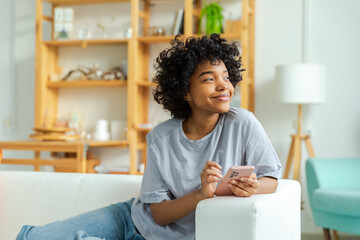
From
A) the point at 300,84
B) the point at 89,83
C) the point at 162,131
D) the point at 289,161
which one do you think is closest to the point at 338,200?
the point at 289,161

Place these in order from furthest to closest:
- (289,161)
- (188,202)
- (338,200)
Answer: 1. (289,161)
2. (338,200)
3. (188,202)

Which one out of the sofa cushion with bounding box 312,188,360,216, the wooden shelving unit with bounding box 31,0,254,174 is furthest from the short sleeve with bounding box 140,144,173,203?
the wooden shelving unit with bounding box 31,0,254,174

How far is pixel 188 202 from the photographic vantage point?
1.57m

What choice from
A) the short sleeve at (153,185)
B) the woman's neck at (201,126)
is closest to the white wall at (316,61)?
the woman's neck at (201,126)

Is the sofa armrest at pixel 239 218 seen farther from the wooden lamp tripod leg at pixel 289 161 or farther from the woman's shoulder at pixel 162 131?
the wooden lamp tripod leg at pixel 289 161

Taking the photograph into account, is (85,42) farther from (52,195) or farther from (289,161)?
(52,195)

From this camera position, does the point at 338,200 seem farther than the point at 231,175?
Yes

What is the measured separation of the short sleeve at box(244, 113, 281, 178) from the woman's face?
0.42 feet

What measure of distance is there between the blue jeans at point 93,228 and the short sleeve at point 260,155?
48 centimetres

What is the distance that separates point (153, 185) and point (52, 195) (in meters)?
0.65

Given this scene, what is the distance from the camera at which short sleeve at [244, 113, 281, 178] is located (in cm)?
163

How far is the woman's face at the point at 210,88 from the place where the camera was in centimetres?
166

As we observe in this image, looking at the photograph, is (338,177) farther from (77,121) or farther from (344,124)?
(77,121)

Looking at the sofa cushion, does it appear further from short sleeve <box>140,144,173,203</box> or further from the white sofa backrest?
short sleeve <box>140,144,173,203</box>
